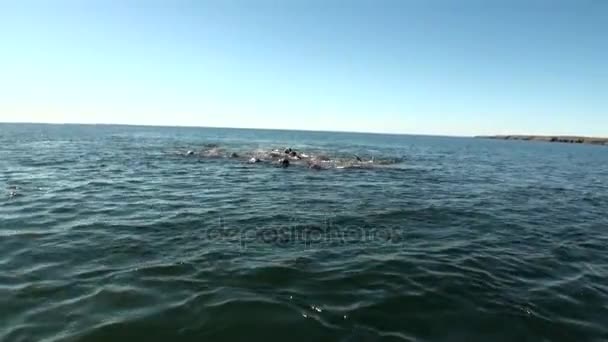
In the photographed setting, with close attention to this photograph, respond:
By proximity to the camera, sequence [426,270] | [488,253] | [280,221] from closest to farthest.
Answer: [426,270] < [488,253] < [280,221]

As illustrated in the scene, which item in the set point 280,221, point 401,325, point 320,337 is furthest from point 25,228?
point 401,325

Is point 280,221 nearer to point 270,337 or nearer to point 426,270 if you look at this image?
point 426,270

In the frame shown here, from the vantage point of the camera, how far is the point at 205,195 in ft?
58.2

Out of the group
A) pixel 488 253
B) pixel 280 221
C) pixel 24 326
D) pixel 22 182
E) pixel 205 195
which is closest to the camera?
pixel 24 326

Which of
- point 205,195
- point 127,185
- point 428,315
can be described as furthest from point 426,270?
point 127,185

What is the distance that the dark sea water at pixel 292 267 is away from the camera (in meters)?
6.45

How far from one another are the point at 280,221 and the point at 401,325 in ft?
23.9

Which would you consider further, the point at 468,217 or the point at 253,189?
the point at 253,189

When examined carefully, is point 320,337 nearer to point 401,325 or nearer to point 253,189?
point 401,325

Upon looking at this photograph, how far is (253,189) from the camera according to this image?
19953 mm

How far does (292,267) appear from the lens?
29.1ft

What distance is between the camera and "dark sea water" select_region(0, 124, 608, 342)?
6453 millimetres

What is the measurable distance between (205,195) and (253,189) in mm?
3023

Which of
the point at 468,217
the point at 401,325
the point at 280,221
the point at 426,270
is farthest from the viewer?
the point at 468,217
